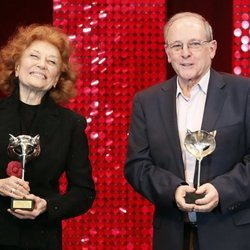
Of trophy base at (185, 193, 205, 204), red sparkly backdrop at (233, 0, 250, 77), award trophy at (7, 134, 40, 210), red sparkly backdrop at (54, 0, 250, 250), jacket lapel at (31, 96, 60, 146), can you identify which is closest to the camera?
trophy base at (185, 193, 205, 204)

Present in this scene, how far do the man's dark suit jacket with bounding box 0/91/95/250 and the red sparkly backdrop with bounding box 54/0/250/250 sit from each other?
1.05 meters

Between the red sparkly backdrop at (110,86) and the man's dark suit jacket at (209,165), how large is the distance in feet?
3.73

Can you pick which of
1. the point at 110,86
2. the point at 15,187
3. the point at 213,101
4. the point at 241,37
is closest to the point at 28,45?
the point at 15,187

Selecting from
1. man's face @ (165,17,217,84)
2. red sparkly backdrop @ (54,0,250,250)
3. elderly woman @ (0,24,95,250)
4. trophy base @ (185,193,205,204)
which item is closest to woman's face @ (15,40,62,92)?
elderly woman @ (0,24,95,250)

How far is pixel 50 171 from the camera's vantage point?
249 cm

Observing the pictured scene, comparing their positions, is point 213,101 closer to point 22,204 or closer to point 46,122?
point 46,122

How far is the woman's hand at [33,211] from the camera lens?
233 centimetres

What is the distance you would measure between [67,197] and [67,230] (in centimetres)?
122

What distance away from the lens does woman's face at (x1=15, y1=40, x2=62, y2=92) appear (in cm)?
255

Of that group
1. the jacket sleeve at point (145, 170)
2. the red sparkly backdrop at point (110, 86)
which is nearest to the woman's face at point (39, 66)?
the jacket sleeve at point (145, 170)

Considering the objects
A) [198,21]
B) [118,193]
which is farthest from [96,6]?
[198,21]

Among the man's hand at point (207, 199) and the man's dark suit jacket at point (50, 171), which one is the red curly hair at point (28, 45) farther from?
the man's hand at point (207, 199)

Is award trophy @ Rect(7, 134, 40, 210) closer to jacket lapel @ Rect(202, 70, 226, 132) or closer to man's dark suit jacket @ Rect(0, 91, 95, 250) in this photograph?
man's dark suit jacket @ Rect(0, 91, 95, 250)

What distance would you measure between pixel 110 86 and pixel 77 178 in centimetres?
121
